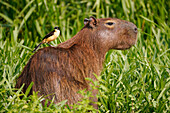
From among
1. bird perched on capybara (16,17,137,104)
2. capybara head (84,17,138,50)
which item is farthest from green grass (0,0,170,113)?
capybara head (84,17,138,50)

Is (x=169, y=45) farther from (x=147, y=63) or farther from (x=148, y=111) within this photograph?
(x=148, y=111)

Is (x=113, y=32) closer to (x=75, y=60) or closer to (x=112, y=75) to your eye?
(x=75, y=60)

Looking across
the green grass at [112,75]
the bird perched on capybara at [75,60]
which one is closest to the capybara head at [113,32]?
the bird perched on capybara at [75,60]

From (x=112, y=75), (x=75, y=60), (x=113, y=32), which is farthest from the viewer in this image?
(x=112, y=75)

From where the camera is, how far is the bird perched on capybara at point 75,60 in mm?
2695

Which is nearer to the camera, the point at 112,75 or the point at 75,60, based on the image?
the point at 75,60

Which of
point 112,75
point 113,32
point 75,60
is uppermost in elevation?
point 113,32

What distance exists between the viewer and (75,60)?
287 cm

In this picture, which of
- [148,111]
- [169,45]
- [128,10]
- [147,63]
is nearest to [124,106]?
[148,111]

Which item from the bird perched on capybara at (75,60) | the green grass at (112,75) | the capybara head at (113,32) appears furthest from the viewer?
the capybara head at (113,32)

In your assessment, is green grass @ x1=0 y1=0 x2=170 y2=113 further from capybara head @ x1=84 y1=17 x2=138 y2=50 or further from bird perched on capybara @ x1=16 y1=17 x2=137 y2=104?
capybara head @ x1=84 y1=17 x2=138 y2=50

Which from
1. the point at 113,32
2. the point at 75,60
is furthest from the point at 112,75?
the point at 75,60

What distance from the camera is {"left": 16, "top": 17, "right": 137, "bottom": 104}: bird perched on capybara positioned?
270 centimetres

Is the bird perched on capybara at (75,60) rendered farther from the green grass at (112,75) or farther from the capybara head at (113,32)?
the green grass at (112,75)
